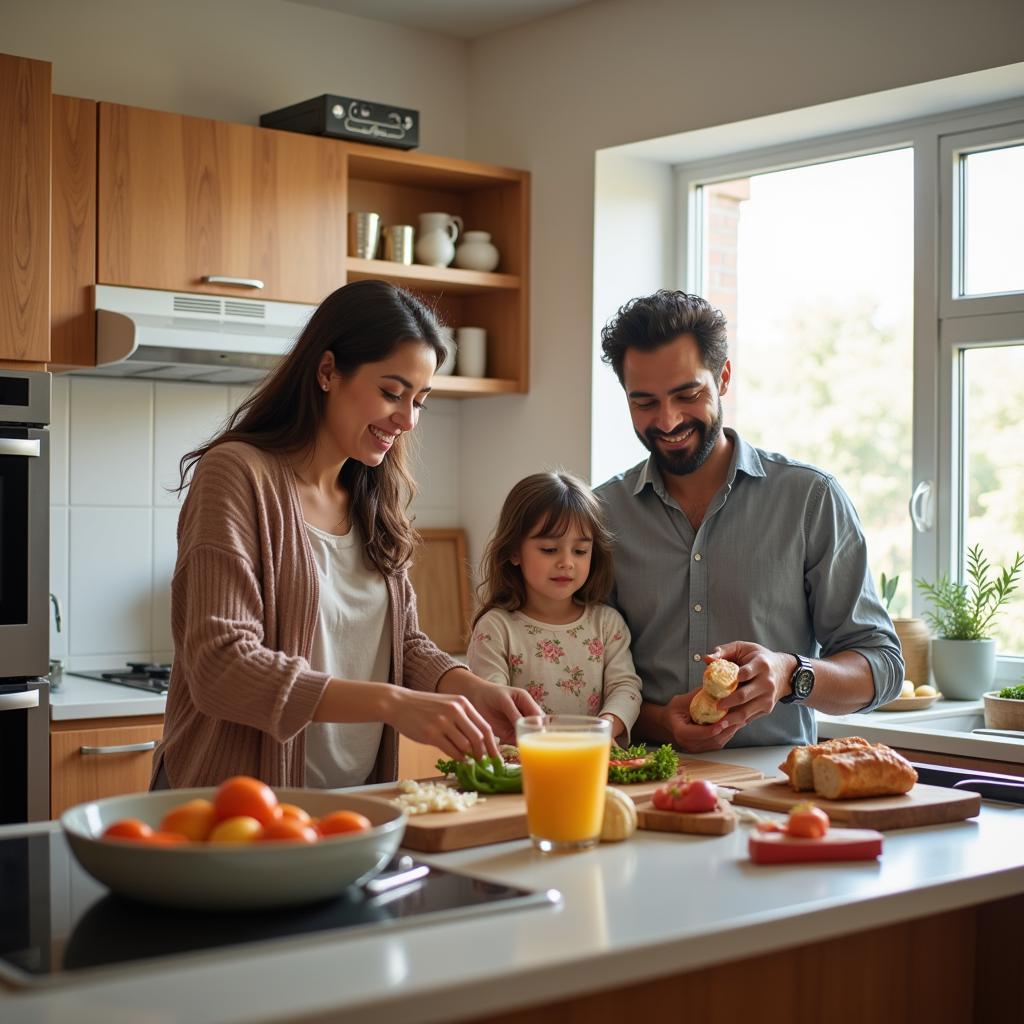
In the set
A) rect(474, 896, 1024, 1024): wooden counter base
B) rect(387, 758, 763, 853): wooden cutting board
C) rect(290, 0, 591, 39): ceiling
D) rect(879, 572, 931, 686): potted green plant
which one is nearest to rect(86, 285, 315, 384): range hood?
rect(290, 0, 591, 39): ceiling

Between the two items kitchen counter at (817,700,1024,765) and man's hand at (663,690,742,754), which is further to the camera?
kitchen counter at (817,700,1024,765)

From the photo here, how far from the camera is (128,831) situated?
1162 mm

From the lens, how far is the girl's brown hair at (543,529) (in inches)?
91.0

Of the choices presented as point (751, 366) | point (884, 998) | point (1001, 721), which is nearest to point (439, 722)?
point (884, 998)

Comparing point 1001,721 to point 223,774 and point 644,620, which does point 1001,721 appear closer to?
point 644,620

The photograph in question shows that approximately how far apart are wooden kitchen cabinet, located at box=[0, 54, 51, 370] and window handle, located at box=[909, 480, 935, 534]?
6.68 feet

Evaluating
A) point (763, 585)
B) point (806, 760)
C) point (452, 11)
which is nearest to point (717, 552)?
point (763, 585)

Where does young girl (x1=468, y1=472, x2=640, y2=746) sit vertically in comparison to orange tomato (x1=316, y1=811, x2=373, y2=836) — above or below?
above

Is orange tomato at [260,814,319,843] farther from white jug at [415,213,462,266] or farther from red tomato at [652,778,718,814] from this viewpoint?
white jug at [415,213,462,266]

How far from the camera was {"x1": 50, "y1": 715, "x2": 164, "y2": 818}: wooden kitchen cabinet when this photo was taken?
2.89 meters

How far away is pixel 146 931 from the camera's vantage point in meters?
1.09

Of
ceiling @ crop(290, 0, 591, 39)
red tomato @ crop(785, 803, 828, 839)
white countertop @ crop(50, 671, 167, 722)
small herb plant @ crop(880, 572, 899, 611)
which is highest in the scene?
ceiling @ crop(290, 0, 591, 39)

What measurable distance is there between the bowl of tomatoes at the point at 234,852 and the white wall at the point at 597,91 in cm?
245

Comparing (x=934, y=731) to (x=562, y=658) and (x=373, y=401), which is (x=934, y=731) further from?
(x=373, y=401)
